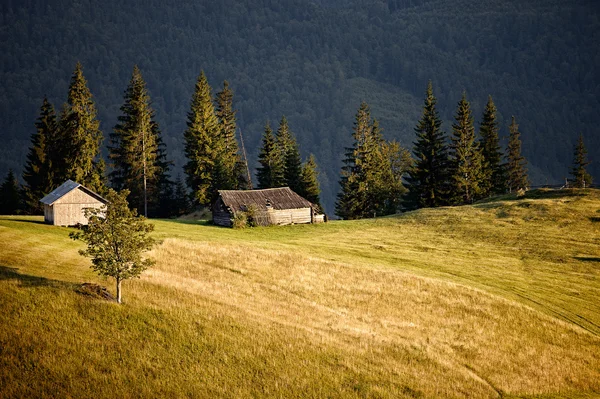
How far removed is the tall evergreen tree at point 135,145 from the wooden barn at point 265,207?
1393 centimetres

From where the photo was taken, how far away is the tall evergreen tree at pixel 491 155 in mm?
96125

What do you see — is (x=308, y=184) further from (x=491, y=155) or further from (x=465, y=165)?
(x=491, y=155)

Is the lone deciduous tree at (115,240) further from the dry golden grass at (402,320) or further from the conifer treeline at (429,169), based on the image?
the conifer treeline at (429,169)

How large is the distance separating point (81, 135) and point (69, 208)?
20.2m

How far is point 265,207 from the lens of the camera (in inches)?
2793

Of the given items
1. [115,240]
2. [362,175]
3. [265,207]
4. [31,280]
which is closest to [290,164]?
[362,175]

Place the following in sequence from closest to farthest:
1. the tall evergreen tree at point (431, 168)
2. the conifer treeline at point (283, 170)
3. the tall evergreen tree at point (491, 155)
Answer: the conifer treeline at point (283, 170), the tall evergreen tree at point (431, 168), the tall evergreen tree at point (491, 155)

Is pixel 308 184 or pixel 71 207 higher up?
pixel 308 184

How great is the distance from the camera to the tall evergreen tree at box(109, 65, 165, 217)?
78.9 meters

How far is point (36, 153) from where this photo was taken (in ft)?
247

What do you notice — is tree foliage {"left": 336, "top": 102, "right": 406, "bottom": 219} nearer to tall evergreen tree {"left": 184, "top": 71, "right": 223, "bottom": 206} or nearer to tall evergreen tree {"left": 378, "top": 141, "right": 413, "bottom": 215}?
tall evergreen tree {"left": 378, "top": 141, "right": 413, "bottom": 215}

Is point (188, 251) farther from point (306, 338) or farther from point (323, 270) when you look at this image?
point (306, 338)

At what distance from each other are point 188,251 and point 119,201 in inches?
691

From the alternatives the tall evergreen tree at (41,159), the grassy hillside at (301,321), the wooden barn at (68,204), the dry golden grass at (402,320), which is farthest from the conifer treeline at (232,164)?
the dry golden grass at (402,320)
